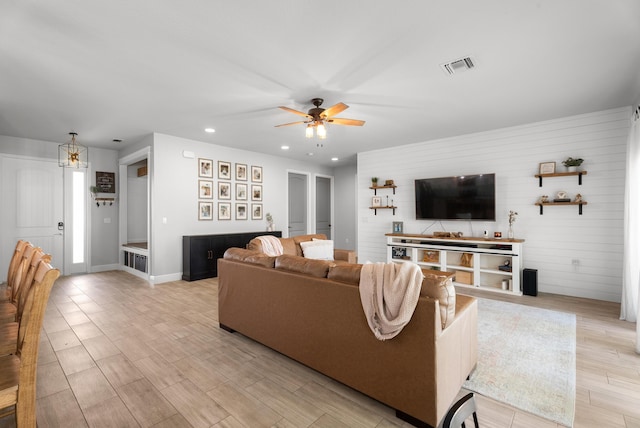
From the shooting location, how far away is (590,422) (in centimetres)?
183

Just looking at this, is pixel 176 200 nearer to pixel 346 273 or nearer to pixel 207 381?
pixel 207 381

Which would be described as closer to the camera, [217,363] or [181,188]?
[217,363]

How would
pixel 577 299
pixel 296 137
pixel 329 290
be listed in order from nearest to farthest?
pixel 329 290
pixel 577 299
pixel 296 137

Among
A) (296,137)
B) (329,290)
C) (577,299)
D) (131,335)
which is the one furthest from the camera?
(296,137)

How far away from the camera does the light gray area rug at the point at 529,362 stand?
203 centimetres

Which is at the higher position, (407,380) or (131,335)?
(407,380)

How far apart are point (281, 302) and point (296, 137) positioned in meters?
3.82

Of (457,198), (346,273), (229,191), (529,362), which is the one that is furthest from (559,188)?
(229,191)

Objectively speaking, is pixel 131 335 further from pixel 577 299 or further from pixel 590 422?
pixel 577 299

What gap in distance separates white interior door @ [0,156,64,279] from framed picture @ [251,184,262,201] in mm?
3813

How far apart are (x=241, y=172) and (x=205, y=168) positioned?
0.86 meters

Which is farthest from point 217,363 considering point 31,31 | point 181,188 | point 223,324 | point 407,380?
point 181,188

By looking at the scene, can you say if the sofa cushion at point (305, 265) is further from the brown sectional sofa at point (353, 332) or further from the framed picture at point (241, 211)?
the framed picture at point (241, 211)

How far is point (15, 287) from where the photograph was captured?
2287mm
